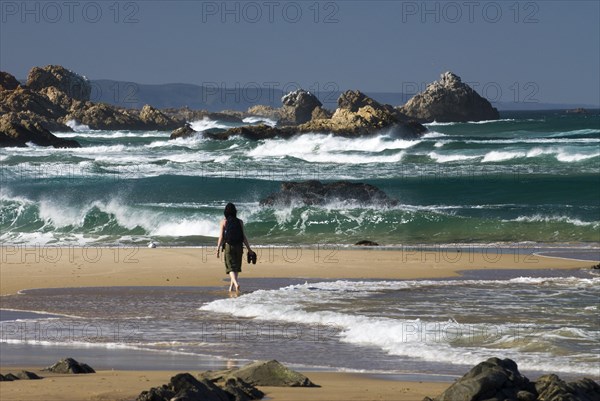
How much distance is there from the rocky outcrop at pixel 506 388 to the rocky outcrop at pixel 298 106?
126 m

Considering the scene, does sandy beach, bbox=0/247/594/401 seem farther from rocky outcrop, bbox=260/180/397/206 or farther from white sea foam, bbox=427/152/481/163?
white sea foam, bbox=427/152/481/163

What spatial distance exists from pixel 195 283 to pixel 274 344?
548cm

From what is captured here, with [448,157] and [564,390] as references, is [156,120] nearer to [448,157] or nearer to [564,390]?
[448,157]

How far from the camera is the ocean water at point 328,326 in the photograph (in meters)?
10.4

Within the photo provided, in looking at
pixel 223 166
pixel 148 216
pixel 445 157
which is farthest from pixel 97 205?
pixel 445 157

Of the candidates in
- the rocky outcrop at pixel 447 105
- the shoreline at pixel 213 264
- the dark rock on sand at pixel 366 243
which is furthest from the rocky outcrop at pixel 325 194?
the rocky outcrop at pixel 447 105

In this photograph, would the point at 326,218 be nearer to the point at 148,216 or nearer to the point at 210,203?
the point at 148,216

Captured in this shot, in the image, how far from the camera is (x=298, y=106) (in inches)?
5354

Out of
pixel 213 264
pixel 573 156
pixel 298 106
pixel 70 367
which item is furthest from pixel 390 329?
pixel 298 106

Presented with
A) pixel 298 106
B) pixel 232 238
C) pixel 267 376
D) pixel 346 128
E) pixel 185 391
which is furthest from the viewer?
pixel 298 106

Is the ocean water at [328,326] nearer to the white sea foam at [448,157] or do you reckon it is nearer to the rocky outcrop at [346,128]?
the white sea foam at [448,157]

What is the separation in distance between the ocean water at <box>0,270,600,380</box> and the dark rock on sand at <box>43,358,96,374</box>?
59 cm

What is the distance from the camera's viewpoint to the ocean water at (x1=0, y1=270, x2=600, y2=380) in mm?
10391

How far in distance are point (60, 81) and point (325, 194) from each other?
10918 centimetres
